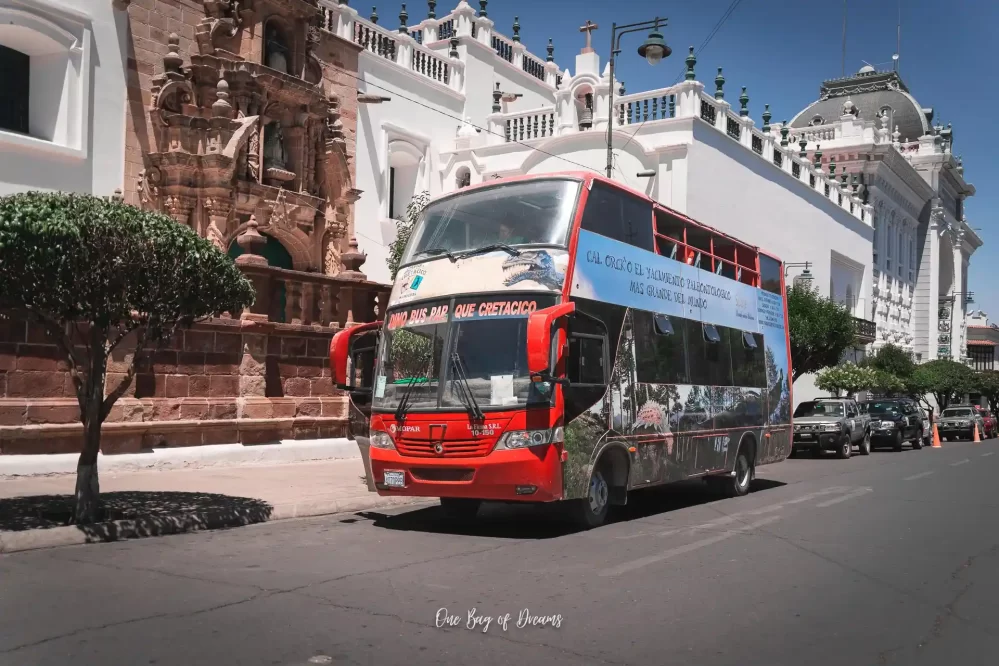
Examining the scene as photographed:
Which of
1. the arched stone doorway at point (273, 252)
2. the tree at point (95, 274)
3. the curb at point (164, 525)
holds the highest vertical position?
the arched stone doorway at point (273, 252)

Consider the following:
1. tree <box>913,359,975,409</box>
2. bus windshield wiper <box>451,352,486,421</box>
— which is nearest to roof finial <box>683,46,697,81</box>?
bus windshield wiper <box>451,352,486,421</box>

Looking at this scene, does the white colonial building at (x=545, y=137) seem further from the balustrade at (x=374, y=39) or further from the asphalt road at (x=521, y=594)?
the asphalt road at (x=521, y=594)

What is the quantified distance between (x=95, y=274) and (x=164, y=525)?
2766 millimetres

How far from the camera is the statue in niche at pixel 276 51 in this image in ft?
69.7

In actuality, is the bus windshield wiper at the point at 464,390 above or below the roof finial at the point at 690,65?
below

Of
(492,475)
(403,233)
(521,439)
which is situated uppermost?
(403,233)

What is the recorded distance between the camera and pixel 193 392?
50.0 ft

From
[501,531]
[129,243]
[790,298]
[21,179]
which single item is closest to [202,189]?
[21,179]

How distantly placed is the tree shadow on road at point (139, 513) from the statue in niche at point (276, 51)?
12159mm

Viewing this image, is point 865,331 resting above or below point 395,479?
above

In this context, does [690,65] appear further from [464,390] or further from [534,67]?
[464,390]

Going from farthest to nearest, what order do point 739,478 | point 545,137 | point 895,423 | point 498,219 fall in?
1. point 895,423
2. point 545,137
3. point 739,478
4. point 498,219

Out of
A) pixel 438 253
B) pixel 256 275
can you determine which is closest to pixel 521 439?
pixel 438 253

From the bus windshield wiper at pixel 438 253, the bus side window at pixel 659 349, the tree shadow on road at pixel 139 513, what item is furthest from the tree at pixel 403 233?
the tree shadow on road at pixel 139 513
